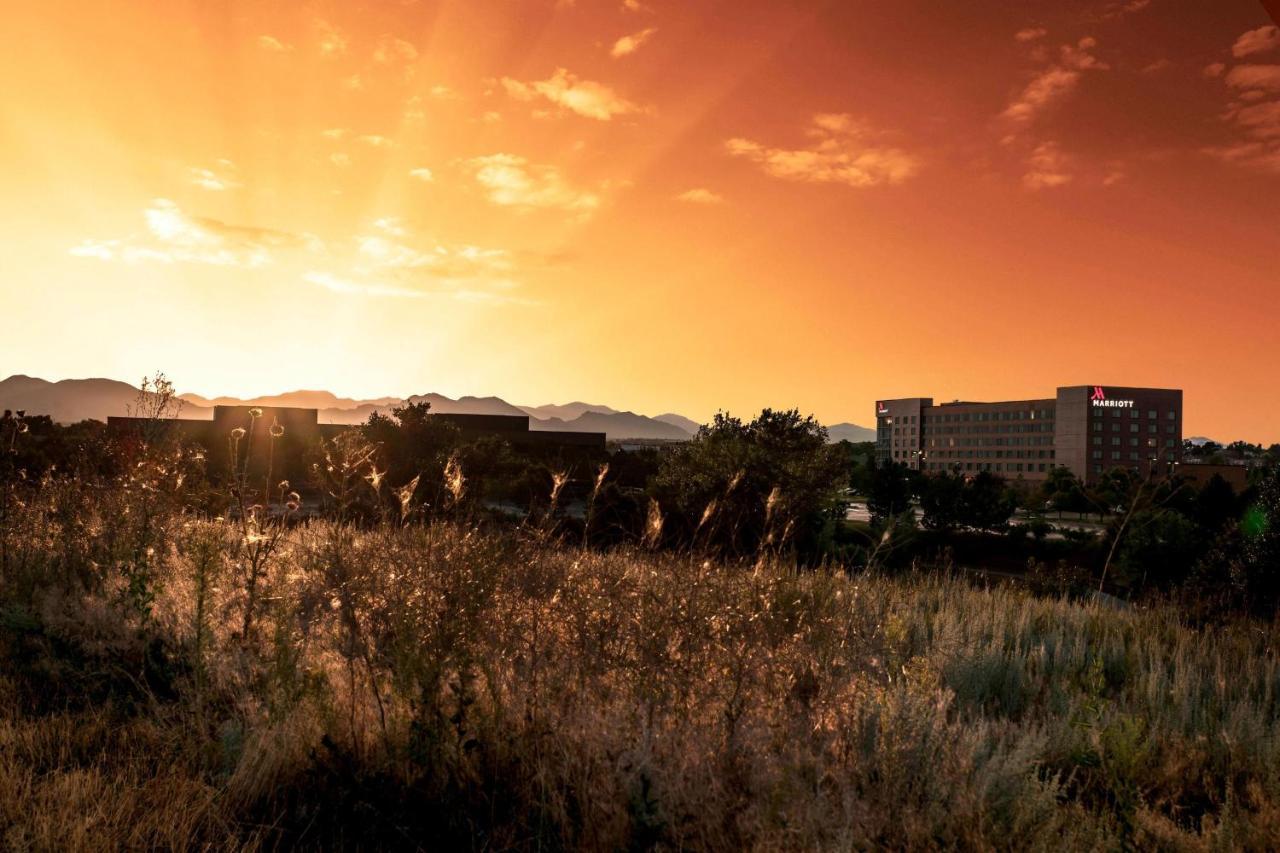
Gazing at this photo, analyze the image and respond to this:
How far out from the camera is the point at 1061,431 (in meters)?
146

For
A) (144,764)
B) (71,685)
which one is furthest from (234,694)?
(71,685)

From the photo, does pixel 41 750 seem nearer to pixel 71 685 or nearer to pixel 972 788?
pixel 71 685

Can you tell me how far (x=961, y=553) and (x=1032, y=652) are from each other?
25553 millimetres

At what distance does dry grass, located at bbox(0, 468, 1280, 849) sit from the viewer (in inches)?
126

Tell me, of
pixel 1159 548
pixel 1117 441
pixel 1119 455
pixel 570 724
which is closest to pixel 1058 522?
pixel 1159 548

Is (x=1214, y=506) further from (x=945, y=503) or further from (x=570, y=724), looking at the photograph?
(x=570, y=724)

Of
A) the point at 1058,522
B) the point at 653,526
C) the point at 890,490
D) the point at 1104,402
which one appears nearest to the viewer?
the point at 653,526

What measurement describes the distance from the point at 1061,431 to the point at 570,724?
159m

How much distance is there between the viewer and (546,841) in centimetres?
321

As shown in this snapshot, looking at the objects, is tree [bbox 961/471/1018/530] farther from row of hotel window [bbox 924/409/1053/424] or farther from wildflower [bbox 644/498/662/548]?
row of hotel window [bbox 924/409/1053/424]

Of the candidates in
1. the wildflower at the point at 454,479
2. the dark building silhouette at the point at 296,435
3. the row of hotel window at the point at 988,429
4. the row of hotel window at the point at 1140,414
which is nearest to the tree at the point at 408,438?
the dark building silhouette at the point at 296,435

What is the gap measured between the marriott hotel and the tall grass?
138348mm

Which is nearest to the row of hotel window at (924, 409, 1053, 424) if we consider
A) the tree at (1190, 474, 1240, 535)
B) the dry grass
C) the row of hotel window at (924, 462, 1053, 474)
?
the row of hotel window at (924, 462, 1053, 474)

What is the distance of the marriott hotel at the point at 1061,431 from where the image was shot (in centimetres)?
14288
